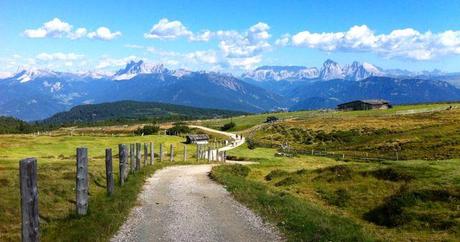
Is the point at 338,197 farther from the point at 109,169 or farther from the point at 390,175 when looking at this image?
the point at 109,169

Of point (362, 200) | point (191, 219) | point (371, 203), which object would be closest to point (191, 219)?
point (191, 219)

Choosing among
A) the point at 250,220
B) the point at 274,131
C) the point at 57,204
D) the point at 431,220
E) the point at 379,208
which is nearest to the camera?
the point at 250,220

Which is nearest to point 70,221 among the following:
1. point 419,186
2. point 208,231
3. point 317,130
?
point 208,231

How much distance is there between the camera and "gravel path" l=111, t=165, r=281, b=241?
16.5 metres

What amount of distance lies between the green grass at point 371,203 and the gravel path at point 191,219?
2.99 ft

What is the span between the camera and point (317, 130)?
15238cm

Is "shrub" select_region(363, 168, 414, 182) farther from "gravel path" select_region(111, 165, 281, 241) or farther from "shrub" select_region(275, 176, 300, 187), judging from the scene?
"gravel path" select_region(111, 165, 281, 241)

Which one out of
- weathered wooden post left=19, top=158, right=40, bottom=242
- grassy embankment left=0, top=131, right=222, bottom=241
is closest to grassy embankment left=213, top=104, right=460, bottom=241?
grassy embankment left=0, top=131, right=222, bottom=241

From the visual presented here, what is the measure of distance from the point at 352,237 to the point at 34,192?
1037 cm

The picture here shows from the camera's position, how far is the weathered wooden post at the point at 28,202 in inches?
495

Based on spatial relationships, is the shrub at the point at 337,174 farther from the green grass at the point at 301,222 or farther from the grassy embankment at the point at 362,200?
the green grass at the point at 301,222

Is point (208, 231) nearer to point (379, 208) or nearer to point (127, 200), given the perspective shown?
point (127, 200)

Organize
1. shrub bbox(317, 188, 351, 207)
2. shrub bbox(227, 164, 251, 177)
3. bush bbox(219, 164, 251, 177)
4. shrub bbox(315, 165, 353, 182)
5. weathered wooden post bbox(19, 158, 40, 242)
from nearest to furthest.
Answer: weathered wooden post bbox(19, 158, 40, 242) → shrub bbox(317, 188, 351, 207) → shrub bbox(315, 165, 353, 182) → bush bbox(219, 164, 251, 177) → shrub bbox(227, 164, 251, 177)

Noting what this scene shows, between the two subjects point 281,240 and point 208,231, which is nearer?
point 281,240
